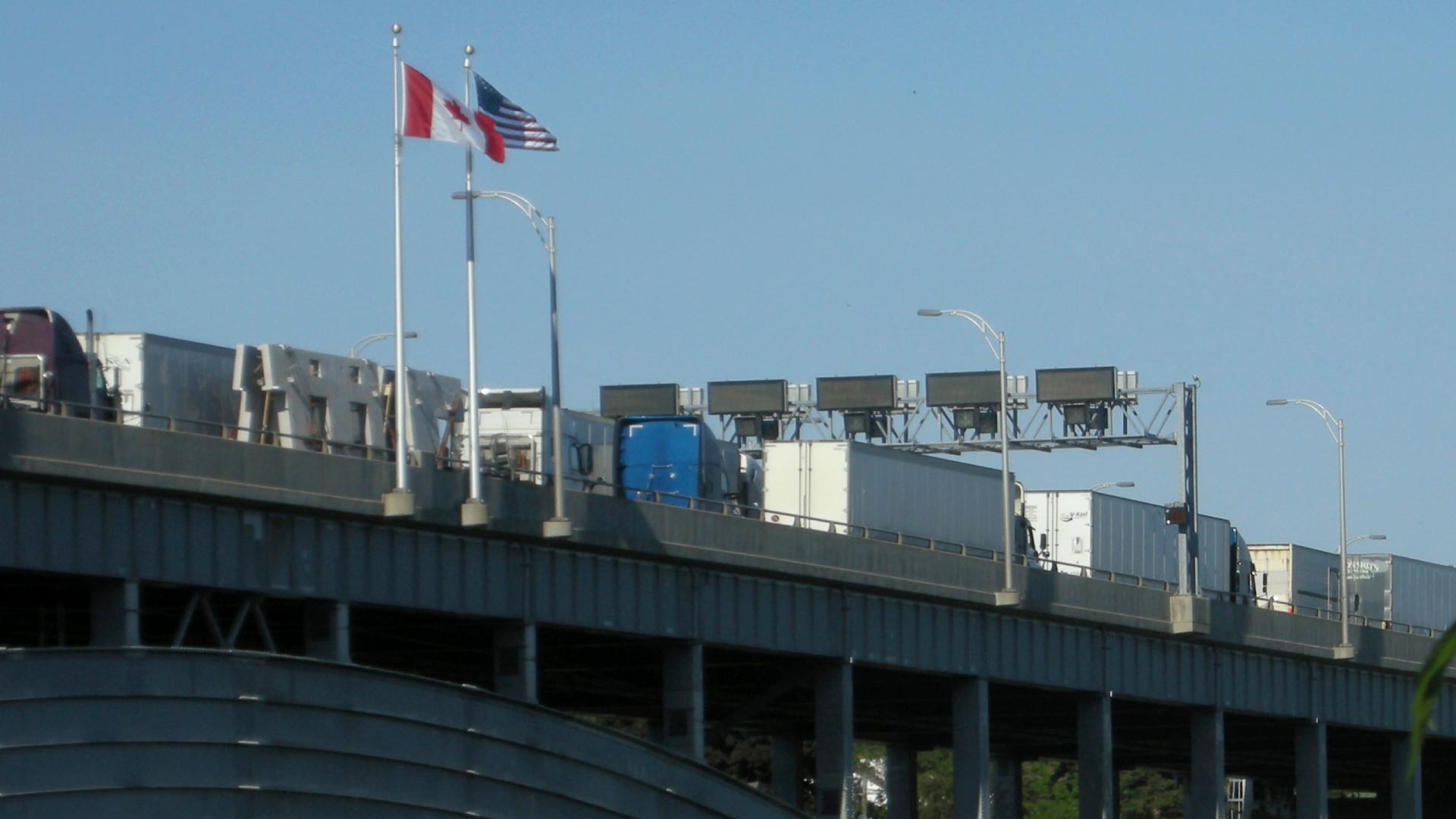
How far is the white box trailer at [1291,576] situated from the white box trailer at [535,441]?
1431 inches

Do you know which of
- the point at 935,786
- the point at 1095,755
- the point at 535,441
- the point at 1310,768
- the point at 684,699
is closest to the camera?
the point at 684,699

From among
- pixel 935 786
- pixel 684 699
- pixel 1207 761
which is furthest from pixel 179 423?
pixel 935 786

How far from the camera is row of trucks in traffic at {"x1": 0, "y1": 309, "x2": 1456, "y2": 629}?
3547cm

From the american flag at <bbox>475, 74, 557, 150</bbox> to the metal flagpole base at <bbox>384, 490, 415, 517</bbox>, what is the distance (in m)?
8.43

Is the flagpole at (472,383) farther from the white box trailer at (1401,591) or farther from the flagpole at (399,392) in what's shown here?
the white box trailer at (1401,591)

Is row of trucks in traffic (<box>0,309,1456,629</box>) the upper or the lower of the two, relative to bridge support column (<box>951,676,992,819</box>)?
upper

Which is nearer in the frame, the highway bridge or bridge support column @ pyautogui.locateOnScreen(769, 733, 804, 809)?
A: the highway bridge

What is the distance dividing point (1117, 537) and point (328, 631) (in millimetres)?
34933

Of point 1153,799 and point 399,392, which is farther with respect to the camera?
point 1153,799

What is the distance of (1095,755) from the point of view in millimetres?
59469

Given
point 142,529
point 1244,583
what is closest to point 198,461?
point 142,529

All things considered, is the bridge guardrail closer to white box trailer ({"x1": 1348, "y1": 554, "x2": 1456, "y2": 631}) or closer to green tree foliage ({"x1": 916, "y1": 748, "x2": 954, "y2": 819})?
white box trailer ({"x1": 1348, "y1": 554, "x2": 1456, "y2": 631})

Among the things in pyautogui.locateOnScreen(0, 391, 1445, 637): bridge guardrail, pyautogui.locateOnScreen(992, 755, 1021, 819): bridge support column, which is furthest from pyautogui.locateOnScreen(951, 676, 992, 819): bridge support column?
pyautogui.locateOnScreen(992, 755, 1021, 819): bridge support column

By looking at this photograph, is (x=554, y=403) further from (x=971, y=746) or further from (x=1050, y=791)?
(x=1050, y=791)
